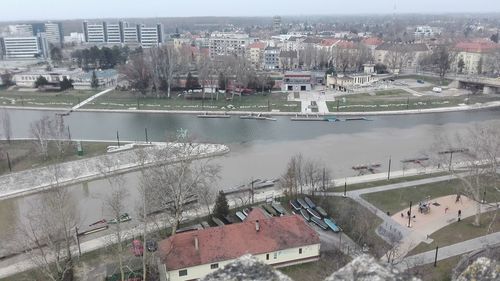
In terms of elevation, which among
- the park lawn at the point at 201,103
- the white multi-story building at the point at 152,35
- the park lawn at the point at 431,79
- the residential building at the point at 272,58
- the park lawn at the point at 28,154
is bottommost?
the park lawn at the point at 28,154

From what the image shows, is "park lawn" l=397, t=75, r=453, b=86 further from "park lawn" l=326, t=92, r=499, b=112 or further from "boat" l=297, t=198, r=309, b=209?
"boat" l=297, t=198, r=309, b=209

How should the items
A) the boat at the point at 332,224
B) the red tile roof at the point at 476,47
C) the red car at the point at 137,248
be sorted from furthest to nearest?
the red tile roof at the point at 476,47 → the boat at the point at 332,224 → the red car at the point at 137,248

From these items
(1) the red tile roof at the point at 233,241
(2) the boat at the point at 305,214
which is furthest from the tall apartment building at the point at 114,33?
(1) the red tile roof at the point at 233,241

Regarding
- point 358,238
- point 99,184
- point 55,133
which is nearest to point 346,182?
point 358,238

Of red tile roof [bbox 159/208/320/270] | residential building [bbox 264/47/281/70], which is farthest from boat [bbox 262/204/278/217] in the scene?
residential building [bbox 264/47/281/70]

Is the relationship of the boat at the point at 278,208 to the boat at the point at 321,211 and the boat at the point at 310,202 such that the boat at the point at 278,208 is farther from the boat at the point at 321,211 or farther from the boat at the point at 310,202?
the boat at the point at 321,211

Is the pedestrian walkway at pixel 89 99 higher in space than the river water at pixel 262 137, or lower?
higher
